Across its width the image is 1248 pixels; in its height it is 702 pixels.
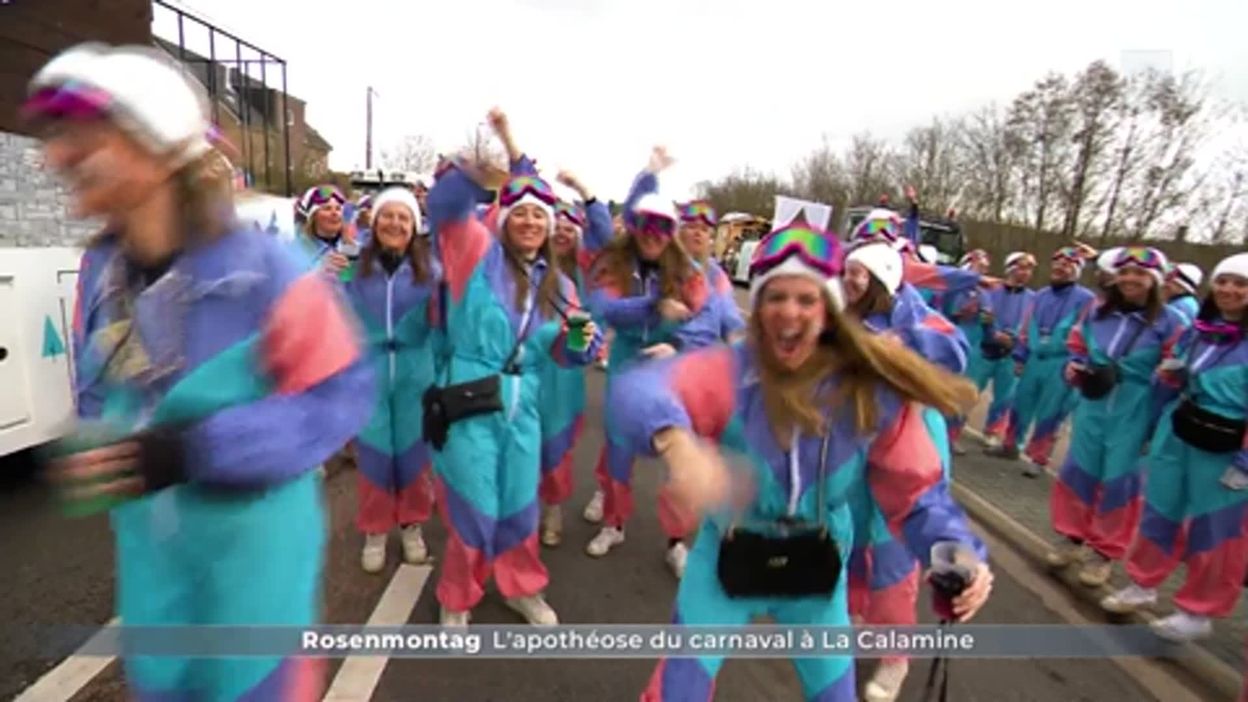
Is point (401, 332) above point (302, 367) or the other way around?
the other way around

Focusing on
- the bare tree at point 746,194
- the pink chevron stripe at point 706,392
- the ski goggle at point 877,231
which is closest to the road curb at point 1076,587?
the ski goggle at point 877,231

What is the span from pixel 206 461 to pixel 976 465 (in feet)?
24.4

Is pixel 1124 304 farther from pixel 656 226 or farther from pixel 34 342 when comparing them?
pixel 34 342

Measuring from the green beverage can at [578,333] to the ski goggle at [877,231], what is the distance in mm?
2178

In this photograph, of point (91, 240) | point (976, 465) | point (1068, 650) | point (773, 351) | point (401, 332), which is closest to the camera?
point (91, 240)

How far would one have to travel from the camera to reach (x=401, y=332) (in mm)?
4258

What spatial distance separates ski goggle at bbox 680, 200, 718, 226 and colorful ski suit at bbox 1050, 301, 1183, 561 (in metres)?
2.65

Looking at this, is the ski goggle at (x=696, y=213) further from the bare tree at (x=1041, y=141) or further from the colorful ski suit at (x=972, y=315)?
the bare tree at (x=1041, y=141)

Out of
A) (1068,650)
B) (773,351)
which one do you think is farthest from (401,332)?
(1068,650)

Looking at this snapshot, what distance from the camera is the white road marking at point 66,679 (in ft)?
9.27

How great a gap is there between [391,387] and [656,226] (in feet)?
5.97

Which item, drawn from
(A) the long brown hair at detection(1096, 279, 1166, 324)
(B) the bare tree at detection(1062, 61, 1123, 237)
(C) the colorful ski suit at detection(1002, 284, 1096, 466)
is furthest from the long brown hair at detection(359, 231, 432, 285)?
(B) the bare tree at detection(1062, 61, 1123, 237)

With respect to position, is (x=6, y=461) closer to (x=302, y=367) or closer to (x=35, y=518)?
(x=35, y=518)
